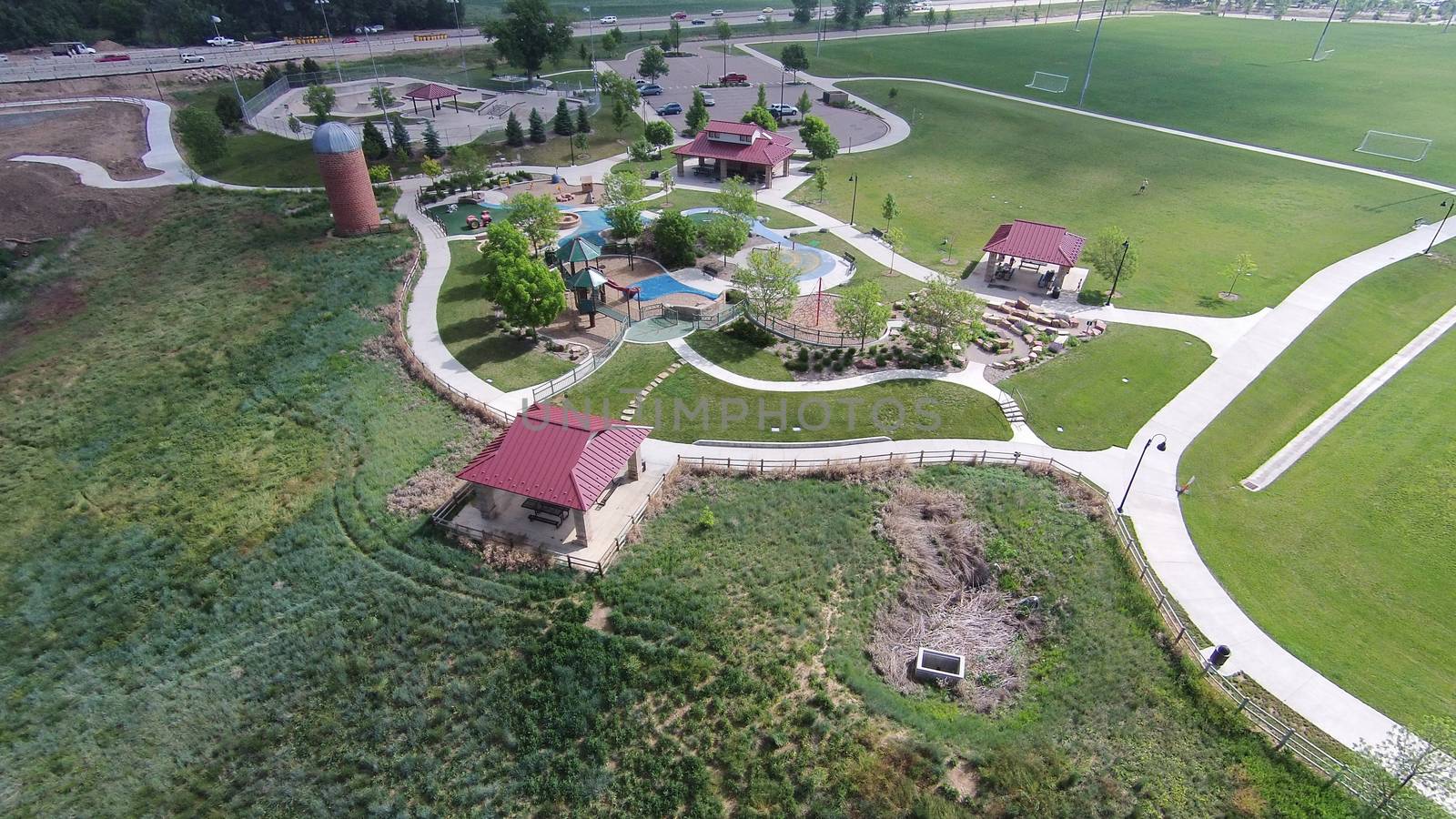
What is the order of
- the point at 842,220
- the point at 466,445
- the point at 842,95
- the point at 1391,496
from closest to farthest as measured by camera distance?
1. the point at 1391,496
2. the point at 466,445
3. the point at 842,220
4. the point at 842,95

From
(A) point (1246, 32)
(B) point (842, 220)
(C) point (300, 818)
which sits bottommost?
(C) point (300, 818)

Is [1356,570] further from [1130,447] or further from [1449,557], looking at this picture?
[1130,447]

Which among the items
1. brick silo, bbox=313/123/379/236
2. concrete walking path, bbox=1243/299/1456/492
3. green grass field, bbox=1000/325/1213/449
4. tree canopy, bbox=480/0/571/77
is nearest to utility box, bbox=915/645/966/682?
green grass field, bbox=1000/325/1213/449

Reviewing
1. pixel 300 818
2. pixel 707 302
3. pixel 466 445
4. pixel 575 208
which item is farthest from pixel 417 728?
pixel 575 208

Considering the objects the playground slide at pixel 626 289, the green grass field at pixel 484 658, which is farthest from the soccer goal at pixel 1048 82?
the green grass field at pixel 484 658

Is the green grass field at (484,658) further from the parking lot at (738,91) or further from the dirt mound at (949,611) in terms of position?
the parking lot at (738,91)

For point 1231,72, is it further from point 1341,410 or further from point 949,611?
point 949,611

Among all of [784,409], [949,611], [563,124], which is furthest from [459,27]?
[949,611]
